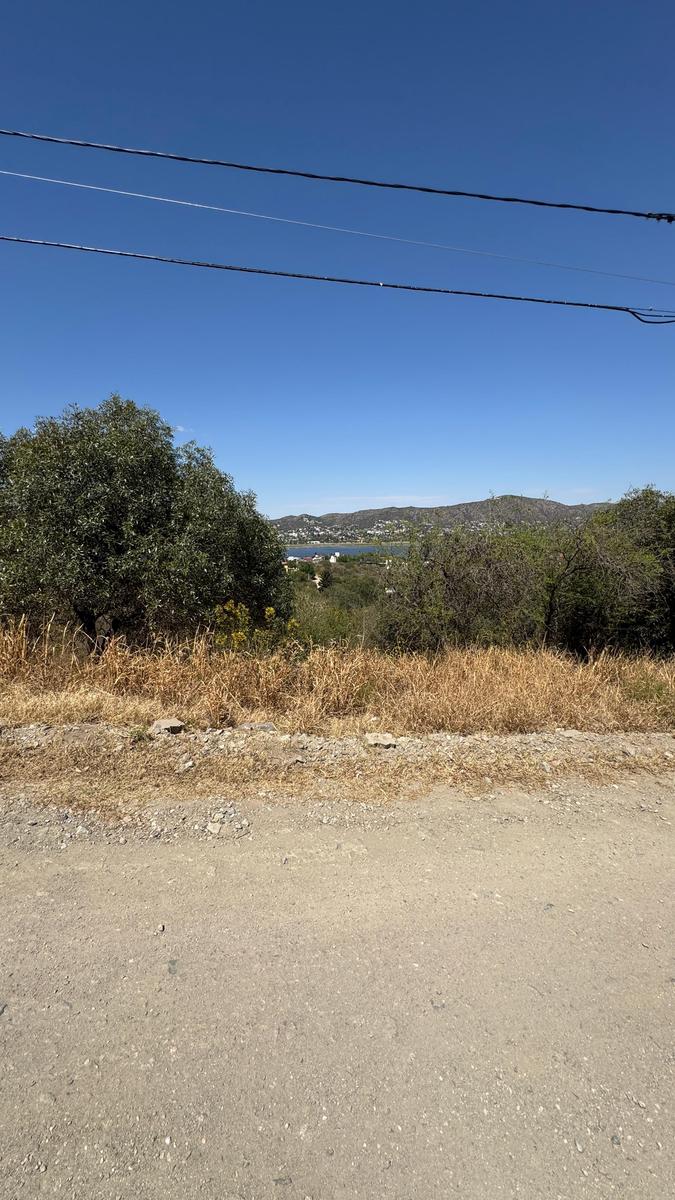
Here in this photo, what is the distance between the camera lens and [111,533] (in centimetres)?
941

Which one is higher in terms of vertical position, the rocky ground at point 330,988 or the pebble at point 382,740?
the pebble at point 382,740

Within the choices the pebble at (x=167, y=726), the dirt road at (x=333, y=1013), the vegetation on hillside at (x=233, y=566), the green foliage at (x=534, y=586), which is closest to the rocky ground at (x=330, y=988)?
the dirt road at (x=333, y=1013)

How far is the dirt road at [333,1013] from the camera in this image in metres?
1.48

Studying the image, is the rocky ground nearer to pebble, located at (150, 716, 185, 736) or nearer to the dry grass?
pebble, located at (150, 716, 185, 736)

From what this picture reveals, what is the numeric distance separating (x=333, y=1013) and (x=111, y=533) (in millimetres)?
8979

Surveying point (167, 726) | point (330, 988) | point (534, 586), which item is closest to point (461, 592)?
point (534, 586)

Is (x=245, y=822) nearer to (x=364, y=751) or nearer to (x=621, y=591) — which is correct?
(x=364, y=751)

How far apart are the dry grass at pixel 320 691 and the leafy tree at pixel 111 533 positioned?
3226mm

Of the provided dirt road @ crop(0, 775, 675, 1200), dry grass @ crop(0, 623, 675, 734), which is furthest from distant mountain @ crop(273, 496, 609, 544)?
dirt road @ crop(0, 775, 675, 1200)

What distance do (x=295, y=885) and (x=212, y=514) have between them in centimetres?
842

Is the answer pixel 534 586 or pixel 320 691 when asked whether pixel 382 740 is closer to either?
pixel 320 691

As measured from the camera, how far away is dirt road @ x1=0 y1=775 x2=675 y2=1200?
148 centimetres

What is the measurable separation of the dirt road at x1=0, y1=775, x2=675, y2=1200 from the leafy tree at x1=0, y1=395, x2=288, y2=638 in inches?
259

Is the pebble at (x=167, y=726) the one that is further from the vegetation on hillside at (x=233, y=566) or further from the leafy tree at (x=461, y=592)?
the leafy tree at (x=461, y=592)
